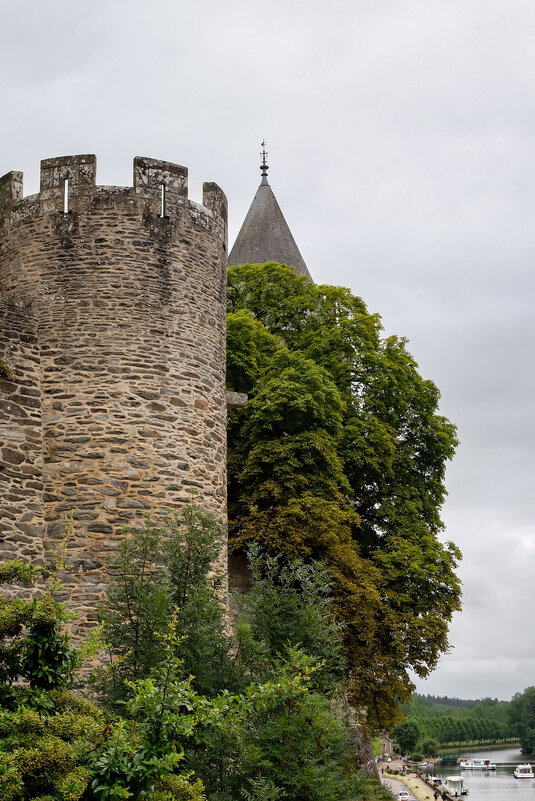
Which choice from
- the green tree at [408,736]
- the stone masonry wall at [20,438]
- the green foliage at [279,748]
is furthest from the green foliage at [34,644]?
the green tree at [408,736]

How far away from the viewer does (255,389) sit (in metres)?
21.4

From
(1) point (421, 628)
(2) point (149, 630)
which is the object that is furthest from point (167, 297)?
(1) point (421, 628)

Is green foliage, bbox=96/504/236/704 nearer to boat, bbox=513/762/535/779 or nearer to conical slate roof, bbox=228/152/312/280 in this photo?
conical slate roof, bbox=228/152/312/280

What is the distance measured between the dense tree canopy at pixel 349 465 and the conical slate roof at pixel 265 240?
619 cm

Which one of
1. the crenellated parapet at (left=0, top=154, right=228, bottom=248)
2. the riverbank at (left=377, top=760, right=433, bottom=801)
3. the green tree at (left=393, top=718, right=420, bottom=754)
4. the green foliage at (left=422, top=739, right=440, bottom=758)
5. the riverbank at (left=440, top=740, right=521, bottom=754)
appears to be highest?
the crenellated parapet at (left=0, top=154, right=228, bottom=248)

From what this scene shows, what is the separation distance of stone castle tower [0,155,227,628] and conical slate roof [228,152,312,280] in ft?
56.3

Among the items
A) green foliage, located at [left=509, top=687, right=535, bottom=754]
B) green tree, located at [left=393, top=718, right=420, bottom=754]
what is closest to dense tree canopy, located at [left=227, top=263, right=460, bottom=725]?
green tree, located at [left=393, top=718, right=420, bottom=754]

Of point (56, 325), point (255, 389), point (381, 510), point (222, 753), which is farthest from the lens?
point (381, 510)

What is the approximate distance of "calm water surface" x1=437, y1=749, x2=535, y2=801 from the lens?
68.9m

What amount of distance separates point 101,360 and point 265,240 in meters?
19.9

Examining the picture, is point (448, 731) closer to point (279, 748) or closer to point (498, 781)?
point (498, 781)

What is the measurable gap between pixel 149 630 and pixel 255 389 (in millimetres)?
11906

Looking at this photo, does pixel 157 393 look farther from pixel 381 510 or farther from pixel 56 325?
pixel 381 510

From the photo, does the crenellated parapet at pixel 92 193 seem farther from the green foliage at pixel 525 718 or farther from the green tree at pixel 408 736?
the green foliage at pixel 525 718
